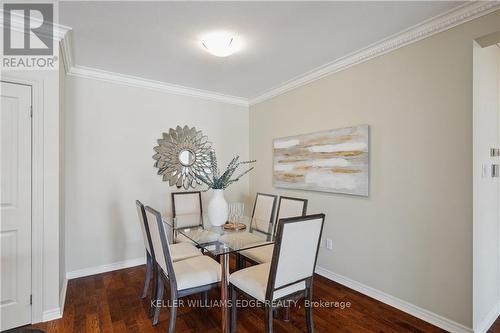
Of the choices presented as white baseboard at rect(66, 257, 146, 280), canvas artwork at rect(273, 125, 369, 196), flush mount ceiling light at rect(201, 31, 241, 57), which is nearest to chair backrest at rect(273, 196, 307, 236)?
canvas artwork at rect(273, 125, 369, 196)

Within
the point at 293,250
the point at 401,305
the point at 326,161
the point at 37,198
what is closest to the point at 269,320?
the point at 293,250

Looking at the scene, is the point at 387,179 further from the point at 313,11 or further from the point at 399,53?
the point at 313,11

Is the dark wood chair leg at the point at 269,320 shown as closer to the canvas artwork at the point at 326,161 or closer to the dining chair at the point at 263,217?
the dining chair at the point at 263,217

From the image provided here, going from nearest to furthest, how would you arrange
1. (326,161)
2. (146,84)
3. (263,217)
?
(326,161)
(263,217)
(146,84)

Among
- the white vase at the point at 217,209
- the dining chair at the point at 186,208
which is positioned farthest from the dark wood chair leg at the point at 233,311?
the dining chair at the point at 186,208

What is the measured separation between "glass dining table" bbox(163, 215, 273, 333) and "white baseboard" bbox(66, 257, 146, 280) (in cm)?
93

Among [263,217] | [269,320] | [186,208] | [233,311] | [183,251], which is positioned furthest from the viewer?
[186,208]

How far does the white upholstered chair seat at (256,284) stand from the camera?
171 cm

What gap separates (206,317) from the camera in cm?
219

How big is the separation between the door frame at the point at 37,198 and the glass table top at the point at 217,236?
3.56 feet

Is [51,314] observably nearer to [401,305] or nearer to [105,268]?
[105,268]

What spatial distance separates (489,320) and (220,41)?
3.34 meters

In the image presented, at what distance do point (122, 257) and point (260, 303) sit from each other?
2300mm

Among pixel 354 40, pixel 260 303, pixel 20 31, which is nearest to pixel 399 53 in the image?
pixel 354 40
